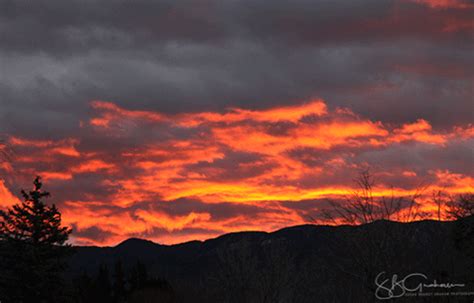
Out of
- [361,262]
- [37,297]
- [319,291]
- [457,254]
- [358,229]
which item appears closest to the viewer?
[361,262]

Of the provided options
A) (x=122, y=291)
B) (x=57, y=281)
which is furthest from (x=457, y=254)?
(x=122, y=291)

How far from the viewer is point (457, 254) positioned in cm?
4022

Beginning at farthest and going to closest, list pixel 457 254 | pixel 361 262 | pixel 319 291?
pixel 319 291 < pixel 457 254 < pixel 361 262

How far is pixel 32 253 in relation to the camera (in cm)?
4784

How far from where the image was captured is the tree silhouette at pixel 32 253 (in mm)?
47844

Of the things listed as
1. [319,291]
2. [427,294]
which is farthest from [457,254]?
[319,291]

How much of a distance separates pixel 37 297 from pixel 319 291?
58741mm

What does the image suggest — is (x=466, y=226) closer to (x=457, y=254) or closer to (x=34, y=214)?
(x=457, y=254)

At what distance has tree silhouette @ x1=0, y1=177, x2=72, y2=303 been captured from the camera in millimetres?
47844

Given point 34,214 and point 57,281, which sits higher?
point 34,214

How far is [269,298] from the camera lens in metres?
79.4

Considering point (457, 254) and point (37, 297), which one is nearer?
point (457, 254)

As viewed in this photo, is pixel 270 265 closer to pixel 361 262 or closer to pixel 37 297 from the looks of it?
pixel 37 297

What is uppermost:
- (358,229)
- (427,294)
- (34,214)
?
(34,214)
